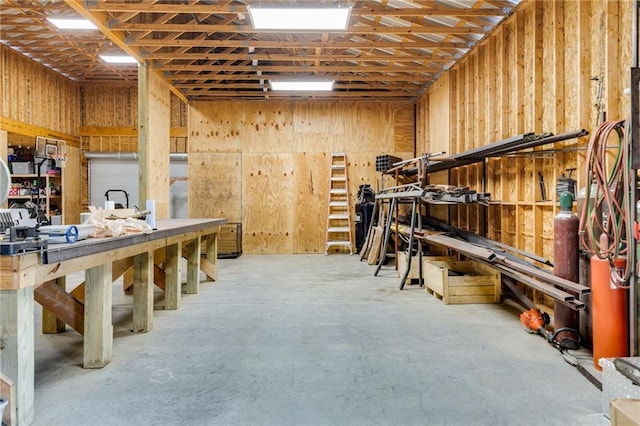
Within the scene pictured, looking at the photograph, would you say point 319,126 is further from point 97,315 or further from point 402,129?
point 97,315

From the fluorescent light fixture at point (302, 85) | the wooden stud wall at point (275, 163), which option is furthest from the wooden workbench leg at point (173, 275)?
the wooden stud wall at point (275, 163)

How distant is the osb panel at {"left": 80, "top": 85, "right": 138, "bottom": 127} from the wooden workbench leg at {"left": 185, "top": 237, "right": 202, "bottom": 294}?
22.2 feet

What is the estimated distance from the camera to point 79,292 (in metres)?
3.25

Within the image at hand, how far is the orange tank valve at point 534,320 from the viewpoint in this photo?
128 inches

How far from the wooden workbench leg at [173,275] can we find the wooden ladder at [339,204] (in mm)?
4780

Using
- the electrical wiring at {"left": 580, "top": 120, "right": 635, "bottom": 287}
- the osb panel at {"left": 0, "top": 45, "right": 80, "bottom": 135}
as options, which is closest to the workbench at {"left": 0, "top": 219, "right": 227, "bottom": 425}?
the electrical wiring at {"left": 580, "top": 120, "right": 635, "bottom": 287}

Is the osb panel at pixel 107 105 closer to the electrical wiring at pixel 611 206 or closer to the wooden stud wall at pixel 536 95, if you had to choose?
the wooden stud wall at pixel 536 95

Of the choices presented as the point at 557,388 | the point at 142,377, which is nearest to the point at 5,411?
the point at 142,377

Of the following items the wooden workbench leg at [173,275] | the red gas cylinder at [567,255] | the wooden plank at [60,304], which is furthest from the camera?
the wooden workbench leg at [173,275]

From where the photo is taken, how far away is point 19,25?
6.75 meters

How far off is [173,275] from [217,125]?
5.51 metres

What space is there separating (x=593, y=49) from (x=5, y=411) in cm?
495

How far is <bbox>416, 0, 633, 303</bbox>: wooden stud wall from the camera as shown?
A: 333 cm

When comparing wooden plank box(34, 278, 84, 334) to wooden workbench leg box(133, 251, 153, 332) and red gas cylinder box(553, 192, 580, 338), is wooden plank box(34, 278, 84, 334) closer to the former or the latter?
wooden workbench leg box(133, 251, 153, 332)
